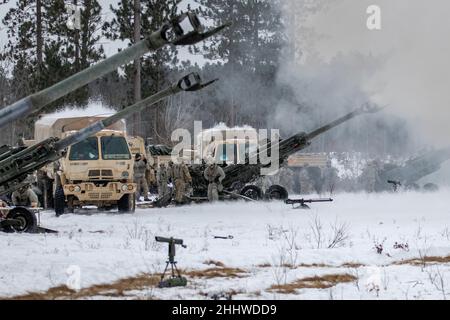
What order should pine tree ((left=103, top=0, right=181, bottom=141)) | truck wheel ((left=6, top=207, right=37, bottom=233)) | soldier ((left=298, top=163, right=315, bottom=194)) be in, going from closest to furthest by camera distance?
truck wheel ((left=6, top=207, right=37, bottom=233)) → soldier ((left=298, top=163, right=315, bottom=194)) → pine tree ((left=103, top=0, right=181, bottom=141))

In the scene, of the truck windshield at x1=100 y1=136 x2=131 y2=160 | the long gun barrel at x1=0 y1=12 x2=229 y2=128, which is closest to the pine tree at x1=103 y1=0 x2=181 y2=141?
the truck windshield at x1=100 y1=136 x2=131 y2=160

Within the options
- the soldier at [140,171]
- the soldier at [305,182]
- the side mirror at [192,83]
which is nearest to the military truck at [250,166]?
the soldier at [140,171]

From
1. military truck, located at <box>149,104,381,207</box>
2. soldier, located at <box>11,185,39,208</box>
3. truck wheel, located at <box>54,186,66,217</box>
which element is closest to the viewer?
soldier, located at <box>11,185,39,208</box>

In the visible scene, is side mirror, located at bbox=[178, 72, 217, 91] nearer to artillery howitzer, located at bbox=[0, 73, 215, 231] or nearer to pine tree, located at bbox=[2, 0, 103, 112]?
artillery howitzer, located at bbox=[0, 73, 215, 231]

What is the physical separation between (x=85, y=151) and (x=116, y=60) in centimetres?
1190

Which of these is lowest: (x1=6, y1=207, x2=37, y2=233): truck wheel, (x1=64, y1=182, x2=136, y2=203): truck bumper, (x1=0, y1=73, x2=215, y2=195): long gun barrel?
(x1=6, y1=207, x2=37, y2=233): truck wheel

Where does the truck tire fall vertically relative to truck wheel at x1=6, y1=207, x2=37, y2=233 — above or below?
above

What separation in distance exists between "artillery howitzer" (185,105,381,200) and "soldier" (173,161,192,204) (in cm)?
74

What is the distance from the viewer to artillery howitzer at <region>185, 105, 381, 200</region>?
23.2m

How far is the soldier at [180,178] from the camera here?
22688 millimetres

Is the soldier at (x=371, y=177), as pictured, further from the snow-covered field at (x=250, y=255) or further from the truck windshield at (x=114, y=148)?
the truck windshield at (x=114, y=148)
